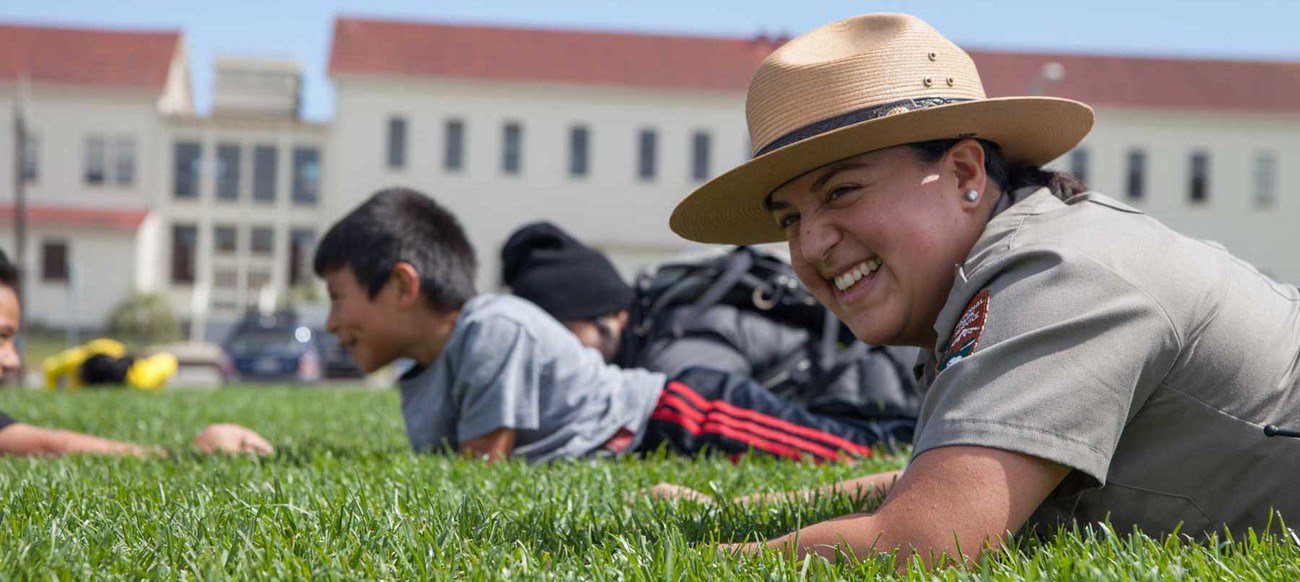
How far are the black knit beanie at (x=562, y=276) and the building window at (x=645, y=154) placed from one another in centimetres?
3901

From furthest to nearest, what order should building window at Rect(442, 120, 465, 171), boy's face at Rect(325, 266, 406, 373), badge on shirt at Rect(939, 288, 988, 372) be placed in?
1. building window at Rect(442, 120, 465, 171)
2. boy's face at Rect(325, 266, 406, 373)
3. badge on shirt at Rect(939, 288, 988, 372)

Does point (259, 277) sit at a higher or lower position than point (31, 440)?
→ lower

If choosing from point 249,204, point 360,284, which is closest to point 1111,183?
point 249,204

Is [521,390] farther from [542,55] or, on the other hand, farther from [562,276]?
[542,55]

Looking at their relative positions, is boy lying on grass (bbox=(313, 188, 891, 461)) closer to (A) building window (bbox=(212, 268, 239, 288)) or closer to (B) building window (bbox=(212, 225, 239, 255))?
(A) building window (bbox=(212, 268, 239, 288))

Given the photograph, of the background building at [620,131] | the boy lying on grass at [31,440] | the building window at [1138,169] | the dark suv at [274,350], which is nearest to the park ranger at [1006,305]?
the boy lying on grass at [31,440]

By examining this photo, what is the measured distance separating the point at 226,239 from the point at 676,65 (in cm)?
1675

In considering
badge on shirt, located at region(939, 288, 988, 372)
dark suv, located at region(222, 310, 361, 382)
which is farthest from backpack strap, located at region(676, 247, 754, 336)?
dark suv, located at region(222, 310, 361, 382)

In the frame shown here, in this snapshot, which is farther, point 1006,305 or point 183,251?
point 183,251

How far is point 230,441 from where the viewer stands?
17.5ft

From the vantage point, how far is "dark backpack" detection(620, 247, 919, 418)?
5.89 meters

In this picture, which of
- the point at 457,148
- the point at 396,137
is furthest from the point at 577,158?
the point at 396,137

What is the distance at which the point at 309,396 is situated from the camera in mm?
10906

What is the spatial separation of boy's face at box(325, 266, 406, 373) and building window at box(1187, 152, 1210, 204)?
4695 cm
